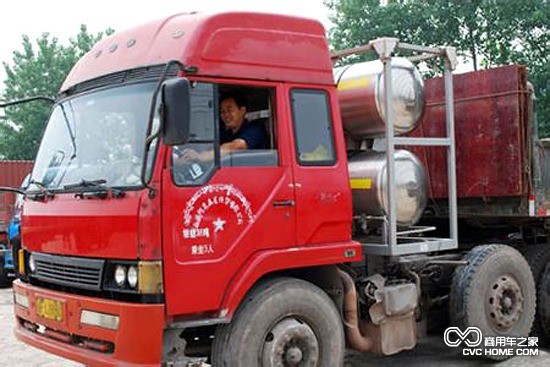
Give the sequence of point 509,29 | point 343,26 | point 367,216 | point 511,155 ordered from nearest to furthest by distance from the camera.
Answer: point 367,216, point 511,155, point 509,29, point 343,26

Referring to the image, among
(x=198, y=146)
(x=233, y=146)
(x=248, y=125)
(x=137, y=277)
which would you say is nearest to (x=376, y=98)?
(x=248, y=125)

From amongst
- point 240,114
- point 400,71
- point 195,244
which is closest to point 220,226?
point 195,244

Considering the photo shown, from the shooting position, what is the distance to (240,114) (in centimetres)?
475

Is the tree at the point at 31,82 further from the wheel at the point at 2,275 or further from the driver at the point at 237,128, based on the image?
the driver at the point at 237,128

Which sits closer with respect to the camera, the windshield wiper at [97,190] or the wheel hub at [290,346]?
the windshield wiper at [97,190]

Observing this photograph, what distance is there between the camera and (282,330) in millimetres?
4613

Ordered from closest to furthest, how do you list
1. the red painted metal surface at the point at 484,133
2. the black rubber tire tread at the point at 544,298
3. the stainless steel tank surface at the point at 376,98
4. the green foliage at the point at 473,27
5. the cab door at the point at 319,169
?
the cab door at the point at 319,169
the stainless steel tank surface at the point at 376,98
the red painted metal surface at the point at 484,133
the black rubber tire tread at the point at 544,298
the green foliage at the point at 473,27

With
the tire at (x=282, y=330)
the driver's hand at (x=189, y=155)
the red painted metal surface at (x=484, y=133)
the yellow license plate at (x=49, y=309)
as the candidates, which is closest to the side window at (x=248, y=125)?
the driver's hand at (x=189, y=155)

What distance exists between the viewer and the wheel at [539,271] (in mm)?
6891

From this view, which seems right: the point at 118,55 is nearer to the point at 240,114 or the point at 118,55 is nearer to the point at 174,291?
the point at 240,114

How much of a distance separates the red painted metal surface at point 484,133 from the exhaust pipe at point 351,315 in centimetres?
211

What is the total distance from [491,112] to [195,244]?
3644 millimetres

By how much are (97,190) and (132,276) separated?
62 centimetres

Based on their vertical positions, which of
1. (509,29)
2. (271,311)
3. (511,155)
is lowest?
(271,311)
